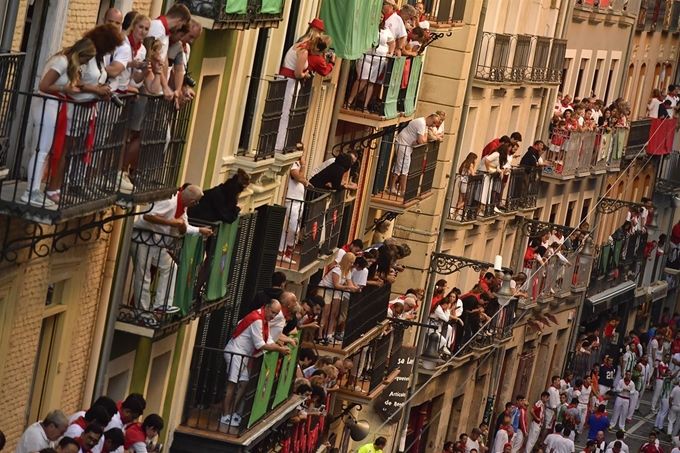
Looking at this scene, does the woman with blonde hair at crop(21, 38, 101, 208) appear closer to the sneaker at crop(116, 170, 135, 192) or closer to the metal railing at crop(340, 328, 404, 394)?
the sneaker at crop(116, 170, 135, 192)

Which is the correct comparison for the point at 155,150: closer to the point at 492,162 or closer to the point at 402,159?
the point at 402,159

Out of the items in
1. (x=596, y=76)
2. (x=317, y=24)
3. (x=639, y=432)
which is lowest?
(x=639, y=432)

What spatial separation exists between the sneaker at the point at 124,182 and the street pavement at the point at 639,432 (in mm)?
32367

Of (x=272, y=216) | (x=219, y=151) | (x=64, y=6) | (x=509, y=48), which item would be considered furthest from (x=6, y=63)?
(x=509, y=48)

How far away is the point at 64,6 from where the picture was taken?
66.4 ft

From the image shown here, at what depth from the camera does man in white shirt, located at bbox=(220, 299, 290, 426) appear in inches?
1073

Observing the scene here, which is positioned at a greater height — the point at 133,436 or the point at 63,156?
the point at 63,156

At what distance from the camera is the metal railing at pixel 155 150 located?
20.8 metres

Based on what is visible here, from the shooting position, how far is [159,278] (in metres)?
24.1

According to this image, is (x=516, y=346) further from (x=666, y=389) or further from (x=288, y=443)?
(x=288, y=443)

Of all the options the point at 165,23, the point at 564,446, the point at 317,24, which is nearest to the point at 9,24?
the point at 165,23

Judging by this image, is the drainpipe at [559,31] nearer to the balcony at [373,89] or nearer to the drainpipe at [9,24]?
the balcony at [373,89]

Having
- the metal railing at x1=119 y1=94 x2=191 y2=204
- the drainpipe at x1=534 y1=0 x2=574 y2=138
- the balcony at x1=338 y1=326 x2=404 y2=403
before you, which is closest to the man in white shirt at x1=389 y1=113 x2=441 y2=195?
the balcony at x1=338 y1=326 x2=404 y2=403

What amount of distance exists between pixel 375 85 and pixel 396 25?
3.45ft
